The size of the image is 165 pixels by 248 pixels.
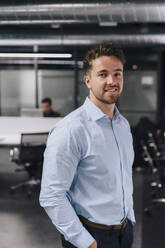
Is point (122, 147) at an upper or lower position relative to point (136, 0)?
lower

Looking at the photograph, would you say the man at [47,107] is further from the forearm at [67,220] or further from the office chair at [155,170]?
the forearm at [67,220]

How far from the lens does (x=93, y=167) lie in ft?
4.82

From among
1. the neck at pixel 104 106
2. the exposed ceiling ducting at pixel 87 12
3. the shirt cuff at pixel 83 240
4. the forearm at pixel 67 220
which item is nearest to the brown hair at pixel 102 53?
the neck at pixel 104 106

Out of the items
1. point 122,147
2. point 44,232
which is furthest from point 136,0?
point 122,147

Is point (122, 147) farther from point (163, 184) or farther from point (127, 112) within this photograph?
point (127, 112)

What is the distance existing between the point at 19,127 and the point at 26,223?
6.25 feet

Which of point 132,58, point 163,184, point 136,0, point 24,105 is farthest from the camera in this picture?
point 24,105

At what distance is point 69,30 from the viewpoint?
796cm

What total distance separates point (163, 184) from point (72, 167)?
3.11m

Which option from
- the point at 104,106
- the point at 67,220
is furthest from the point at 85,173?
the point at 104,106

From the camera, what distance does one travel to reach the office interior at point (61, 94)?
414cm

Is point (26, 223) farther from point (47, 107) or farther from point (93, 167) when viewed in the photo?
point (47, 107)

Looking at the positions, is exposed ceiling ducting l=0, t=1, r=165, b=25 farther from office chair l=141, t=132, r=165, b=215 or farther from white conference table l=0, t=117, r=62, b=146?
office chair l=141, t=132, r=165, b=215

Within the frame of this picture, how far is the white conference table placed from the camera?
529 centimetres
